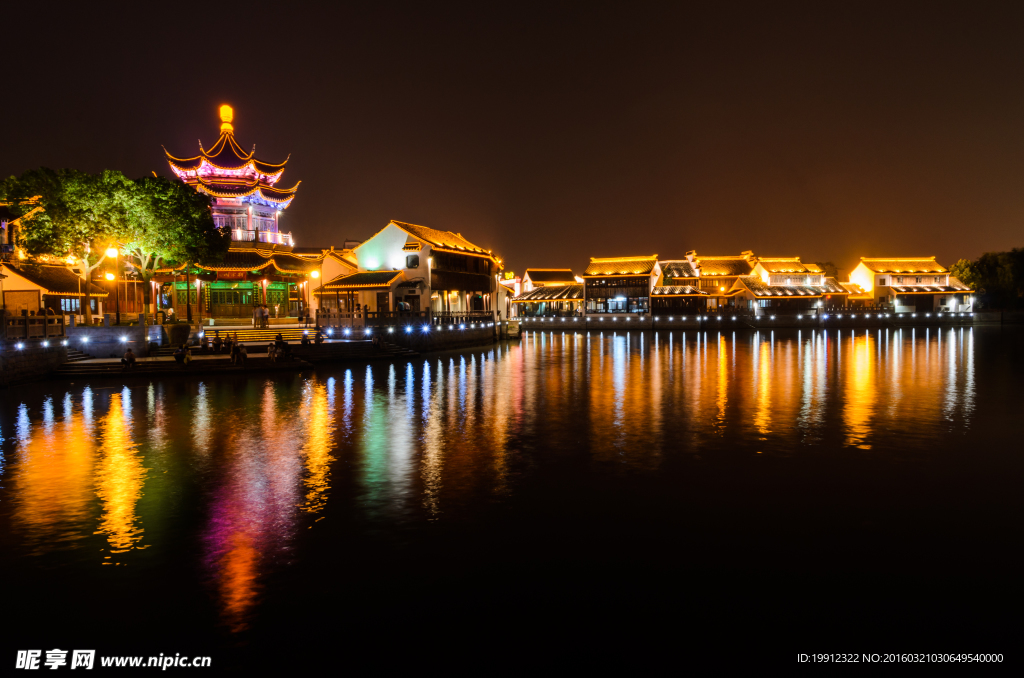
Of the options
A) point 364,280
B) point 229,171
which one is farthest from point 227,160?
point 364,280

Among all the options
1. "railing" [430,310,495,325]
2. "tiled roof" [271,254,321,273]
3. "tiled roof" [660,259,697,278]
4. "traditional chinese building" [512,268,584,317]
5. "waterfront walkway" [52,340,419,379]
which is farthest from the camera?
"traditional chinese building" [512,268,584,317]

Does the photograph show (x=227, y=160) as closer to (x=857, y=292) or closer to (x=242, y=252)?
(x=242, y=252)

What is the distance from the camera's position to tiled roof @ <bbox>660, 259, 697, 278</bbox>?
7712 centimetres

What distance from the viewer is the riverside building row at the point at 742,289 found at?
7369 cm

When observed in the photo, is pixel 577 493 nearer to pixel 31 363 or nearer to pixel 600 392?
pixel 600 392

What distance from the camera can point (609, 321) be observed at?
72875 mm

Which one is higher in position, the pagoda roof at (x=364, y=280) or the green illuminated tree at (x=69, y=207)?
the green illuminated tree at (x=69, y=207)

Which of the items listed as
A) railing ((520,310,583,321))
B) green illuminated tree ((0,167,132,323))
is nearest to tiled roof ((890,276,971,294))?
railing ((520,310,583,321))

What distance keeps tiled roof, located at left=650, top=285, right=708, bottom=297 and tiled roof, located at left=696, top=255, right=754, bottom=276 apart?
7505 millimetres

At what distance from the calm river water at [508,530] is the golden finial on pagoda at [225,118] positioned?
48.0 m

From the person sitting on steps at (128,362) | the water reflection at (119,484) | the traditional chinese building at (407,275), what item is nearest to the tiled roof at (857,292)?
the traditional chinese building at (407,275)

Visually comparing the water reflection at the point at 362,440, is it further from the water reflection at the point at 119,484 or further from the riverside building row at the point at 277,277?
the riverside building row at the point at 277,277

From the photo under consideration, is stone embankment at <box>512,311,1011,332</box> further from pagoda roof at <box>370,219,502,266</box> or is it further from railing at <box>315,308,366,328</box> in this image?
railing at <box>315,308,366,328</box>

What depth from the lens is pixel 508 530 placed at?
26.9ft
